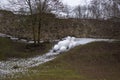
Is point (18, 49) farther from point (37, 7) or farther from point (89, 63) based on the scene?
point (89, 63)

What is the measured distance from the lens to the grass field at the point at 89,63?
1958 cm

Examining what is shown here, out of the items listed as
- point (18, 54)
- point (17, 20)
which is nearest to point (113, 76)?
point (18, 54)

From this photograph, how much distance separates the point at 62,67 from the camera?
21906 mm

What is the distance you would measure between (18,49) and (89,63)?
33.6 ft

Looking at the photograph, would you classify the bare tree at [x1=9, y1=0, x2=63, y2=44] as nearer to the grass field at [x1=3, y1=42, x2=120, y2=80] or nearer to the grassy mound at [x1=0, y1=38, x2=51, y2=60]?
the grassy mound at [x1=0, y1=38, x2=51, y2=60]

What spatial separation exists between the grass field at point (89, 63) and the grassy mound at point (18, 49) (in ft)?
17.2

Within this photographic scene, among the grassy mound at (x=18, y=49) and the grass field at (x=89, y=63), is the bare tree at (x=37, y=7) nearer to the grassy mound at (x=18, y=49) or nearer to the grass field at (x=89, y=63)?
the grassy mound at (x=18, y=49)

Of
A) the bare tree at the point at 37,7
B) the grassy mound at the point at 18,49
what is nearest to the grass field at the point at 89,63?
the grassy mound at the point at 18,49

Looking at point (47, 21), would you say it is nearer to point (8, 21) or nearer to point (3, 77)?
point (8, 21)

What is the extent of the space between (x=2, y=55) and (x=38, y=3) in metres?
8.98

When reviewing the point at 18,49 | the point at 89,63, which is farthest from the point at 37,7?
the point at 89,63

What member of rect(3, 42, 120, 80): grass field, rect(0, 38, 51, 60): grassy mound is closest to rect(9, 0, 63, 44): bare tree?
rect(0, 38, 51, 60): grassy mound

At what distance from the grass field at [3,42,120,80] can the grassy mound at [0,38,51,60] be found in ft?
17.2

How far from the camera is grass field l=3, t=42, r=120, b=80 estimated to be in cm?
1958
